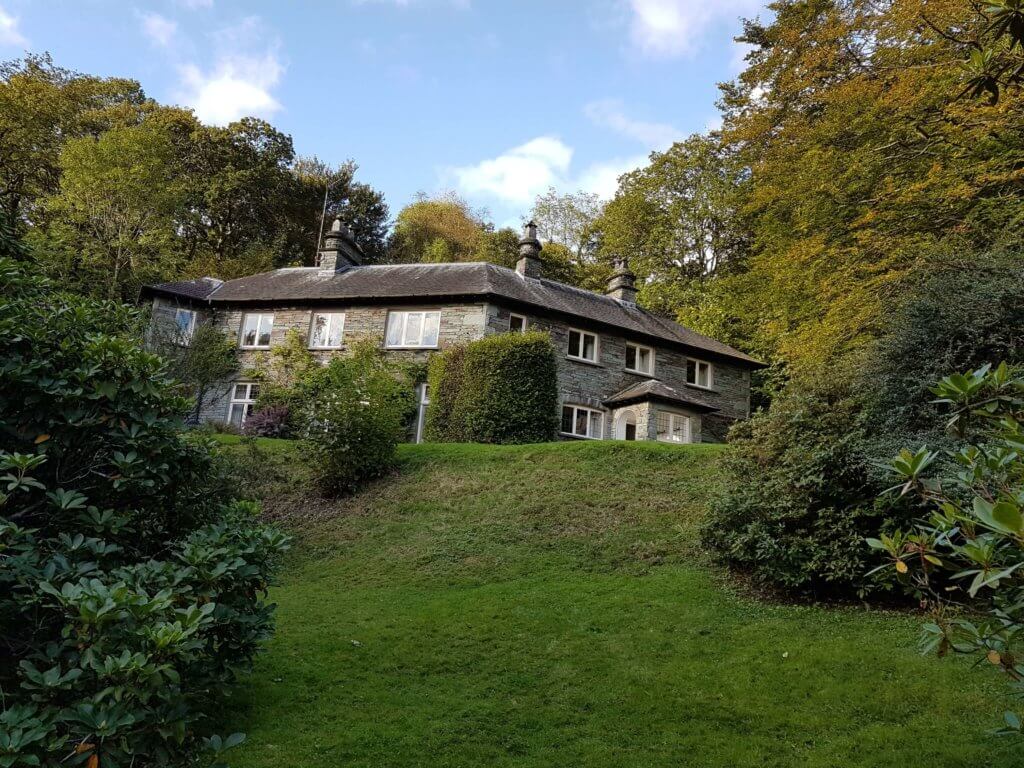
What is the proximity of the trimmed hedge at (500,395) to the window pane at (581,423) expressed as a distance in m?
1.93

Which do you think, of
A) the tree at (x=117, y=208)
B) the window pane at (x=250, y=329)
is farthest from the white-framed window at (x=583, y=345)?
the tree at (x=117, y=208)

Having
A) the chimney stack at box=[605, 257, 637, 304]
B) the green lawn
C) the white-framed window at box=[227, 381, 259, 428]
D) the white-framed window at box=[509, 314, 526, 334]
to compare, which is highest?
the chimney stack at box=[605, 257, 637, 304]

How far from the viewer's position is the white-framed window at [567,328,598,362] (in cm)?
2644

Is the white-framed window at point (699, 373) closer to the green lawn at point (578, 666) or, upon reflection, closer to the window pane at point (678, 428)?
the window pane at point (678, 428)

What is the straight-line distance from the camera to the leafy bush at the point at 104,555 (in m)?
3.78

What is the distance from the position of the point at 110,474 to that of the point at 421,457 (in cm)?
1301

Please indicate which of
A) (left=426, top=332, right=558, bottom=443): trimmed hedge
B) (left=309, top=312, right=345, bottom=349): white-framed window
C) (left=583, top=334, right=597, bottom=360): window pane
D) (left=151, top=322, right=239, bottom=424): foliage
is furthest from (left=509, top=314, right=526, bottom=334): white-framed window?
(left=151, top=322, right=239, bottom=424): foliage

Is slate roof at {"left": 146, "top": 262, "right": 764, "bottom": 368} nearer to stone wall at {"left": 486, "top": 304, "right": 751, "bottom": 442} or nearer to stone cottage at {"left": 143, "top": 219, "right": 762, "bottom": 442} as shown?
stone cottage at {"left": 143, "top": 219, "right": 762, "bottom": 442}

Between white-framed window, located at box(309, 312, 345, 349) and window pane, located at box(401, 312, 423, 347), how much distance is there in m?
2.58

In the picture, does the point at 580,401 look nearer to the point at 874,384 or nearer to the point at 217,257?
the point at 874,384

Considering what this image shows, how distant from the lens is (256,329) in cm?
2767

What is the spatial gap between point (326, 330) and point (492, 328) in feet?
21.8

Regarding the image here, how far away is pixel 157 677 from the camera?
3781mm

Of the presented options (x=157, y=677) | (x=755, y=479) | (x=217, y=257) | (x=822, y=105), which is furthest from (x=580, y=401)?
(x=217, y=257)
